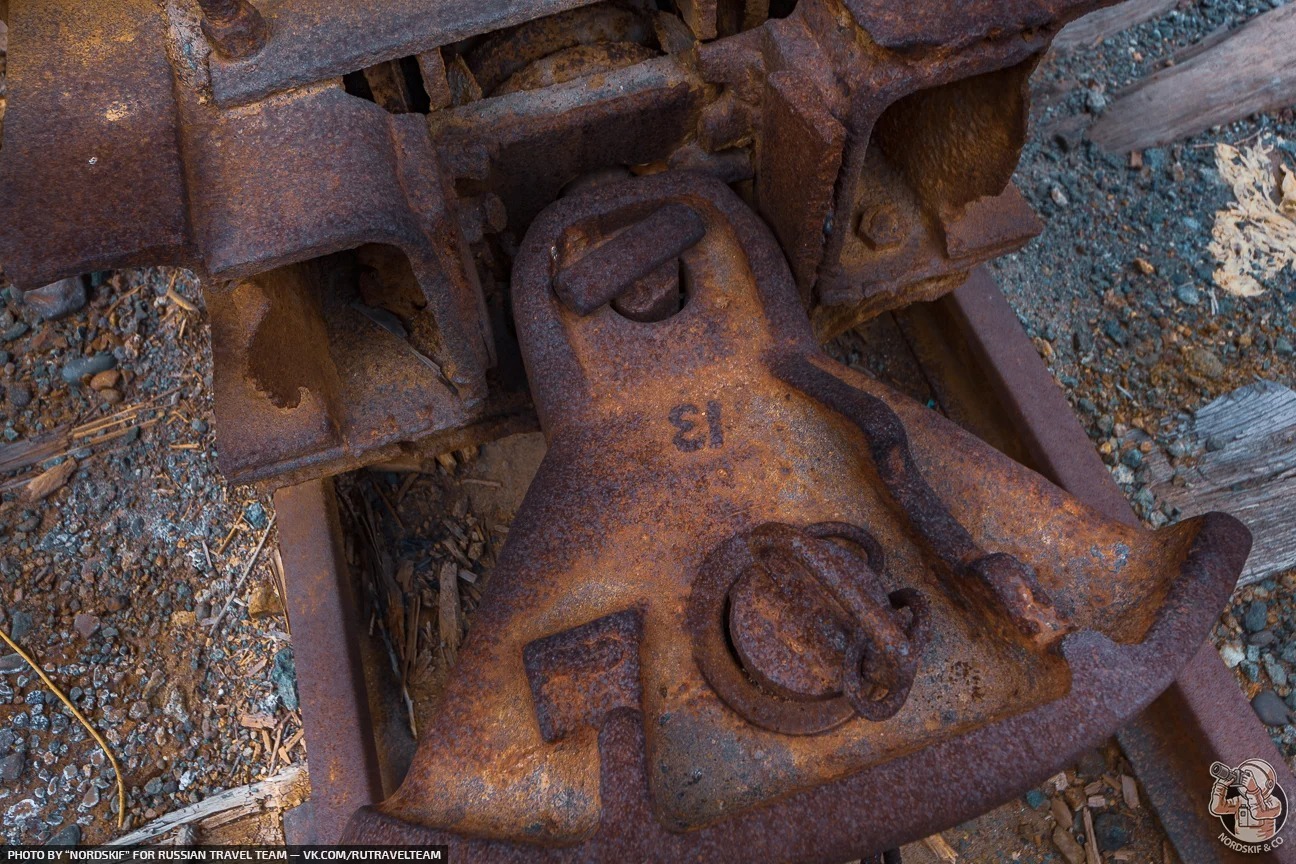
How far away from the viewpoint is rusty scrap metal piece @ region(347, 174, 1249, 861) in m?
1.47

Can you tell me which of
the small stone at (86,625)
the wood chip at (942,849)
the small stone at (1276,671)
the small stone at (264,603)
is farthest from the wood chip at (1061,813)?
the small stone at (86,625)

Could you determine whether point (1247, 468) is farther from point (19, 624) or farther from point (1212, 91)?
point (19, 624)

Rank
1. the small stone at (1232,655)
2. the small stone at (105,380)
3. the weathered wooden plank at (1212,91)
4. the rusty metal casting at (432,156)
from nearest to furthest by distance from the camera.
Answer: the rusty metal casting at (432,156), the small stone at (1232,655), the small stone at (105,380), the weathered wooden plank at (1212,91)

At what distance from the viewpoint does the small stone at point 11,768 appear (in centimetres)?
286

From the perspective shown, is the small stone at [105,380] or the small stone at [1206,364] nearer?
the small stone at [1206,364]

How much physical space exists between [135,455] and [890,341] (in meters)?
2.73

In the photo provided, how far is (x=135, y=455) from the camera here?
10.9ft

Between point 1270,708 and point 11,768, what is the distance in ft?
12.6


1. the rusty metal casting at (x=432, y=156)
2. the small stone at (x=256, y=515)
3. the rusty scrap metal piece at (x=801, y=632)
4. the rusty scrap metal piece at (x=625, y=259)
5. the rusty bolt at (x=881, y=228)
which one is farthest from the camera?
the small stone at (x=256, y=515)

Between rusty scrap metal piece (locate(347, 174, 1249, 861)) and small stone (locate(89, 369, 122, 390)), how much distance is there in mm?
2153

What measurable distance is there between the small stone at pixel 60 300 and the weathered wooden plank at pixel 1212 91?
3.98 metres

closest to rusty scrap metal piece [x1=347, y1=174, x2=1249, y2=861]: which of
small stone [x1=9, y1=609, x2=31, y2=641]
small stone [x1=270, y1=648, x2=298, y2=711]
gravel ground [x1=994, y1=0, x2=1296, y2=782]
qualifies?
small stone [x1=270, y1=648, x2=298, y2=711]

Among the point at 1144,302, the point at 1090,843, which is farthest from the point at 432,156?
the point at 1144,302

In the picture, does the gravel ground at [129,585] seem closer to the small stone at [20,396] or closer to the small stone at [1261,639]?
the small stone at [20,396]
